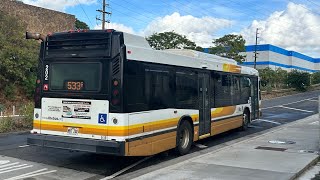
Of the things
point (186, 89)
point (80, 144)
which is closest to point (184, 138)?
point (186, 89)

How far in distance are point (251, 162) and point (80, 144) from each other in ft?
13.2

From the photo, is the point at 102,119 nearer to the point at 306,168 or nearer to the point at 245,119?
the point at 306,168

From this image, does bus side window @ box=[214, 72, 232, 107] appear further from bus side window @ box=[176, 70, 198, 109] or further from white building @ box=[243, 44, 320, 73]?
white building @ box=[243, 44, 320, 73]

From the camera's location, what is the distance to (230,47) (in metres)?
60.7

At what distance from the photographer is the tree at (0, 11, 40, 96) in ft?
103

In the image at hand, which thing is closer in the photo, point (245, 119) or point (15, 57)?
point (245, 119)

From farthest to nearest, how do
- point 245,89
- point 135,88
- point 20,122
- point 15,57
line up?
point 15,57, point 245,89, point 20,122, point 135,88

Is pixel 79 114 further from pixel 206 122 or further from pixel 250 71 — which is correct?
pixel 250 71

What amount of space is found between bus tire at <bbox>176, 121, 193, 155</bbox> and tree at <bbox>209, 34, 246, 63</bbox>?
49.9 m

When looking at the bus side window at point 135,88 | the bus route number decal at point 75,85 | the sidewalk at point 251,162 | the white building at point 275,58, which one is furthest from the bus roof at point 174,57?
the white building at point 275,58

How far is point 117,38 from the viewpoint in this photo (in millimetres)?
8500

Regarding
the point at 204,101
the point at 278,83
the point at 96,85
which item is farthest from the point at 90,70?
the point at 278,83

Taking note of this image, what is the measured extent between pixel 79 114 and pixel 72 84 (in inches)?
28.7

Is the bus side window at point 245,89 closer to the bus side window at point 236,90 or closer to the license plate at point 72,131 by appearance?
the bus side window at point 236,90
